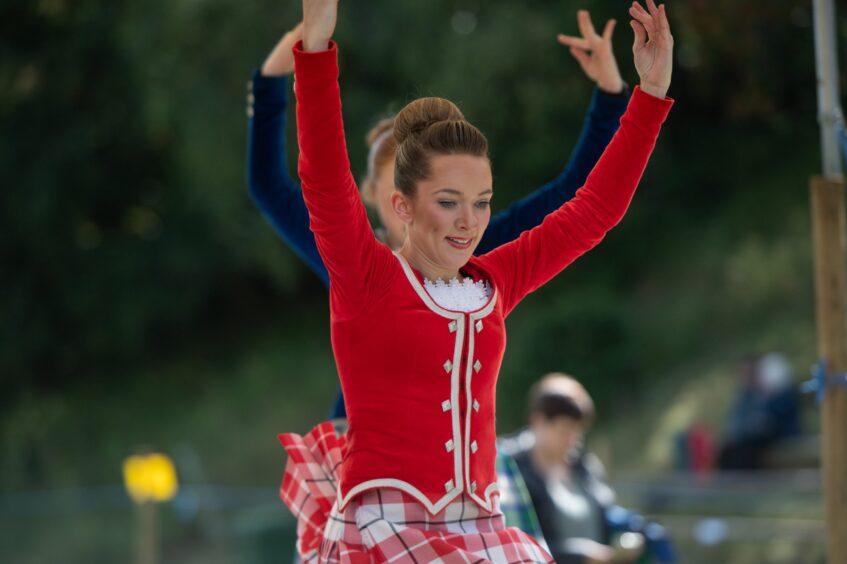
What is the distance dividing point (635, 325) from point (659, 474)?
2090mm

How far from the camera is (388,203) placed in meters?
2.68

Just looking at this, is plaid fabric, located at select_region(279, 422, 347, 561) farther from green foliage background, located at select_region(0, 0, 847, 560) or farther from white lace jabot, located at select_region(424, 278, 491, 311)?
green foliage background, located at select_region(0, 0, 847, 560)

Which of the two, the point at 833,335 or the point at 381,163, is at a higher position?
the point at 381,163

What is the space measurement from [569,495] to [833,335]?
1.69m

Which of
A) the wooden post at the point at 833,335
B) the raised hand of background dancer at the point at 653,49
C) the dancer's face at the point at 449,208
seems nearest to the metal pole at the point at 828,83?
the wooden post at the point at 833,335

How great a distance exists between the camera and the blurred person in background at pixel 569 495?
4.32 meters

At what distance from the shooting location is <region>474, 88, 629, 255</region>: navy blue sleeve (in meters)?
2.67

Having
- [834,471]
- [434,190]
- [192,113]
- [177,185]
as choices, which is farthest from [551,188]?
[177,185]

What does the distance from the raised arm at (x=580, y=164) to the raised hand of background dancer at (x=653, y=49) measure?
0.41 meters

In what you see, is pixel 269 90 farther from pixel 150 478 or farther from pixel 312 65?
pixel 150 478

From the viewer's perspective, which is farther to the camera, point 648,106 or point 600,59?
point 600,59

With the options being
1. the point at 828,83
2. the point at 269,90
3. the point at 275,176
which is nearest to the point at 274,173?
the point at 275,176

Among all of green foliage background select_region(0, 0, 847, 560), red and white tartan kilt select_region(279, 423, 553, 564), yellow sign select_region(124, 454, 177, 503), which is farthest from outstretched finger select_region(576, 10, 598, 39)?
yellow sign select_region(124, 454, 177, 503)

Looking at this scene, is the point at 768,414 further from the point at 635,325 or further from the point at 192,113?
the point at 192,113
